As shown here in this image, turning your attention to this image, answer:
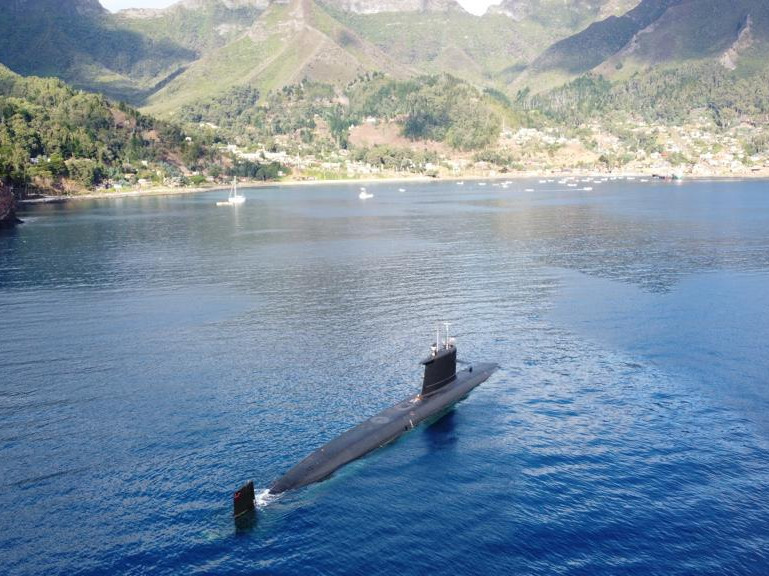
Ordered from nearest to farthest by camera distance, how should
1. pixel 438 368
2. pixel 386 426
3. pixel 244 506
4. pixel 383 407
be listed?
pixel 244 506, pixel 386 426, pixel 383 407, pixel 438 368

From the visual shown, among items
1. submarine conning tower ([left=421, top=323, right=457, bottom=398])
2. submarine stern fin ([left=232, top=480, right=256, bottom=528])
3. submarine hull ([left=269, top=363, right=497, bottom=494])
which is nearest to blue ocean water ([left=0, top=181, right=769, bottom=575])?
submarine stern fin ([left=232, top=480, right=256, bottom=528])

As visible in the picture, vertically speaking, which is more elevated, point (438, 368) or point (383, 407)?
point (438, 368)

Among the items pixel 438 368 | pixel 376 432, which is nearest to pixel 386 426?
pixel 376 432

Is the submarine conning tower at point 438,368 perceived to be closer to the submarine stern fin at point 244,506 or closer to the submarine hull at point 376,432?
the submarine hull at point 376,432

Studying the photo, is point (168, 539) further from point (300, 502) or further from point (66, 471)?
point (66, 471)

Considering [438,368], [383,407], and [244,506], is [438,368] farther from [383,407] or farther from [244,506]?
[244,506]
